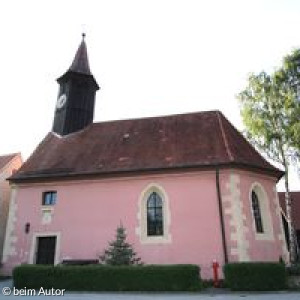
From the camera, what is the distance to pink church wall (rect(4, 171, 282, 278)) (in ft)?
46.8

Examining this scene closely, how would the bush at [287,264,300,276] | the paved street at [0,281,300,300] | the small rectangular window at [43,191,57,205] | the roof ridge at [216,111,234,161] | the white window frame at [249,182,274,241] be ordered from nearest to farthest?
the paved street at [0,281,300,300], the bush at [287,264,300,276], the white window frame at [249,182,274,241], the roof ridge at [216,111,234,161], the small rectangular window at [43,191,57,205]

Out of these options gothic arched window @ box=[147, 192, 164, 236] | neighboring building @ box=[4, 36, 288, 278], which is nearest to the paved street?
neighboring building @ box=[4, 36, 288, 278]

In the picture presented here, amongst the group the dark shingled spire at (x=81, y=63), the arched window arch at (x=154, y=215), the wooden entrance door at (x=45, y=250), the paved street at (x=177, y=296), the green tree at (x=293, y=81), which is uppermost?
the dark shingled spire at (x=81, y=63)

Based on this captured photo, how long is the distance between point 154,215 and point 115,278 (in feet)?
15.2

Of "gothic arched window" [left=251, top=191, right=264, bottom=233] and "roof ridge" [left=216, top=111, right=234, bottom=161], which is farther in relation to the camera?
"roof ridge" [left=216, top=111, right=234, bottom=161]

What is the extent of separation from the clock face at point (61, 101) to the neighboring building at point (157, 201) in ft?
14.3

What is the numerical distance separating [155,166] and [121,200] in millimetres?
2343

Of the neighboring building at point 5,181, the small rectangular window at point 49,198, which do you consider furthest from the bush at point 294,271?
the neighboring building at point 5,181

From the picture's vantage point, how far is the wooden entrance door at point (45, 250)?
15688 mm

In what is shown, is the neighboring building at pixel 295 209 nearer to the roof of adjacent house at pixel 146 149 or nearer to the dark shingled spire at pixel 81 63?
the roof of adjacent house at pixel 146 149

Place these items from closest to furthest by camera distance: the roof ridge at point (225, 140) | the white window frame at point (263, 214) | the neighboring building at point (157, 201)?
the neighboring building at point (157, 201) < the white window frame at point (263, 214) < the roof ridge at point (225, 140)

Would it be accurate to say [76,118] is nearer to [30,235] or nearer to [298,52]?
[30,235]

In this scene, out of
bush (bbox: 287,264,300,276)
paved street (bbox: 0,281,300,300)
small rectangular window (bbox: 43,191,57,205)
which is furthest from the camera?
small rectangular window (bbox: 43,191,57,205)

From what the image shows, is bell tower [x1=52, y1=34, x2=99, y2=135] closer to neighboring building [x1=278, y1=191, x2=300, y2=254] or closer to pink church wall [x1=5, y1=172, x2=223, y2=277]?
pink church wall [x1=5, y1=172, x2=223, y2=277]
